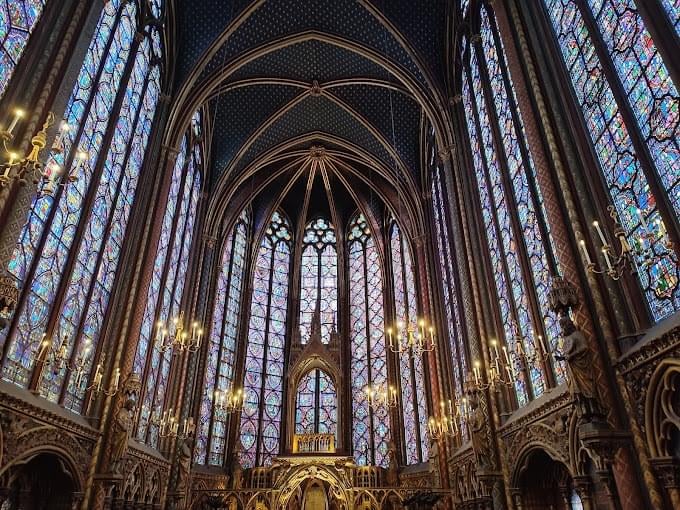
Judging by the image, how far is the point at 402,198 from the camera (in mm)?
24953

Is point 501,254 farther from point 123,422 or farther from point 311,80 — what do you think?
point 311,80

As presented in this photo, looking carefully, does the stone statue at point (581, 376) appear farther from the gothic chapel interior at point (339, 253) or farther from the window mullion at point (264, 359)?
the window mullion at point (264, 359)

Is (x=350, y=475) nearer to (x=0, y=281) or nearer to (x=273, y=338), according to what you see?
(x=273, y=338)

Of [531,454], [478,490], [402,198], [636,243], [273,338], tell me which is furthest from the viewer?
[273,338]

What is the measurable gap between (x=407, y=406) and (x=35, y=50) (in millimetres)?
19464

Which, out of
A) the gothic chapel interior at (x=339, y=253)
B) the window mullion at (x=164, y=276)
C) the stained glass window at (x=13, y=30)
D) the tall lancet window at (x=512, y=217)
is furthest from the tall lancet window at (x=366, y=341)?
the stained glass window at (x=13, y=30)

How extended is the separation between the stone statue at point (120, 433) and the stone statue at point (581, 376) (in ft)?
33.9

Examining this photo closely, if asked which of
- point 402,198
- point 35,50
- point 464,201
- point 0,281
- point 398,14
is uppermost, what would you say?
point 398,14

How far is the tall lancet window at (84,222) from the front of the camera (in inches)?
417

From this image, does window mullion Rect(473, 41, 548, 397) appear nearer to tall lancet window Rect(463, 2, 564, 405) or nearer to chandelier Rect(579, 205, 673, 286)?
tall lancet window Rect(463, 2, 564, 405)

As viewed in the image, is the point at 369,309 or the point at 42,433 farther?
the point at 369,309

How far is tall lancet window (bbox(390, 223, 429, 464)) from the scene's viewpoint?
21625 millimetres

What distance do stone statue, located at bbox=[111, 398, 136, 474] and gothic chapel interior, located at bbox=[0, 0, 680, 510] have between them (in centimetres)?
8

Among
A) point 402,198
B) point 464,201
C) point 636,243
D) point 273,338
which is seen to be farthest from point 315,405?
point 636,243
